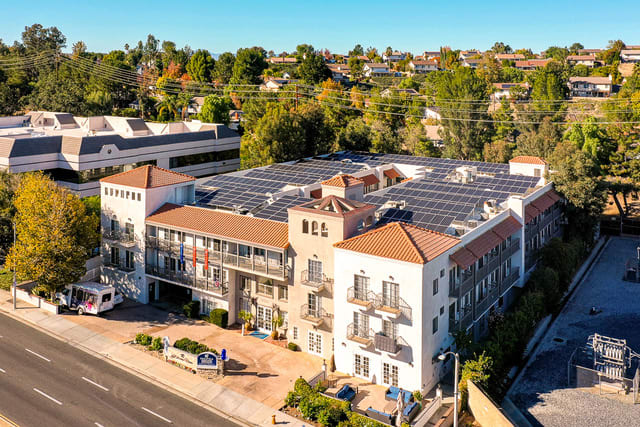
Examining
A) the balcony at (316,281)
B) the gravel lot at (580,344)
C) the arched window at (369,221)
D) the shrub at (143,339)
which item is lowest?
the gravel lot at (580,344)

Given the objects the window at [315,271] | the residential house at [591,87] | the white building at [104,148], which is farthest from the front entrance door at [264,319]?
the residential house at [591,87]

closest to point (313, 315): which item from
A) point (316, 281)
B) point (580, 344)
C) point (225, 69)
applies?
point (316, 281)

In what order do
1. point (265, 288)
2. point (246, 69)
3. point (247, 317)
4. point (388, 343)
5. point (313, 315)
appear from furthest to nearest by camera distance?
point (246, 69), point (247, 317), point (265, 288), point (313, 315), point (388, 343)

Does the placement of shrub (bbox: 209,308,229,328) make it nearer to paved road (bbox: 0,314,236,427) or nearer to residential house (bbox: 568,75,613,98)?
paved road (bbox: 0,314,236,427)

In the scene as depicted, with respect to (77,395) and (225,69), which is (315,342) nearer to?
(77,395)

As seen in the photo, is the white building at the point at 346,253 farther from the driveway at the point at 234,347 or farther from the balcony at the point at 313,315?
the driveway at the point at 234,347

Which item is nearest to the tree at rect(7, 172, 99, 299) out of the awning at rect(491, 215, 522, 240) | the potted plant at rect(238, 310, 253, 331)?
the potted plant at rect(238, 310, 253, 331)
